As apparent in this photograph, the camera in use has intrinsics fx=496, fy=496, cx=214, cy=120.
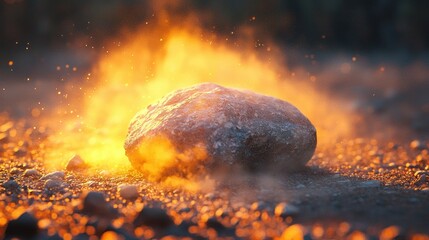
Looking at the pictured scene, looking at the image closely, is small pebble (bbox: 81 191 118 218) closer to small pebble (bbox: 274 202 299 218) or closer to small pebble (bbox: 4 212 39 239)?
small pebble (bbox: 4 212 39 239)

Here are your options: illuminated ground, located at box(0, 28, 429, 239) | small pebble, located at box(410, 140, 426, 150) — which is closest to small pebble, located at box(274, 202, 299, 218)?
illuminated ground, located at box(0, 28, 429, 239)

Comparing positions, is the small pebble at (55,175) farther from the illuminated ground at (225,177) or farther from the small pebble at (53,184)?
the small pebble at (53,184)

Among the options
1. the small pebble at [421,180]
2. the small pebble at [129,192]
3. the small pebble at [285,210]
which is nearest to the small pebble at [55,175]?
the small pebble at [129,192]

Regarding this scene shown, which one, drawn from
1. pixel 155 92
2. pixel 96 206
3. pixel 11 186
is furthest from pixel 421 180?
pixel 155 92

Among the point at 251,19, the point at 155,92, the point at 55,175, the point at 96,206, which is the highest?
the point at 251,19

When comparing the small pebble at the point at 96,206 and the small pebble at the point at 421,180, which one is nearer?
the small pebble at the point at 96,206

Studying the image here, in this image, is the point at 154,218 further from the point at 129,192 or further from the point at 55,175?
the point at 55,175
